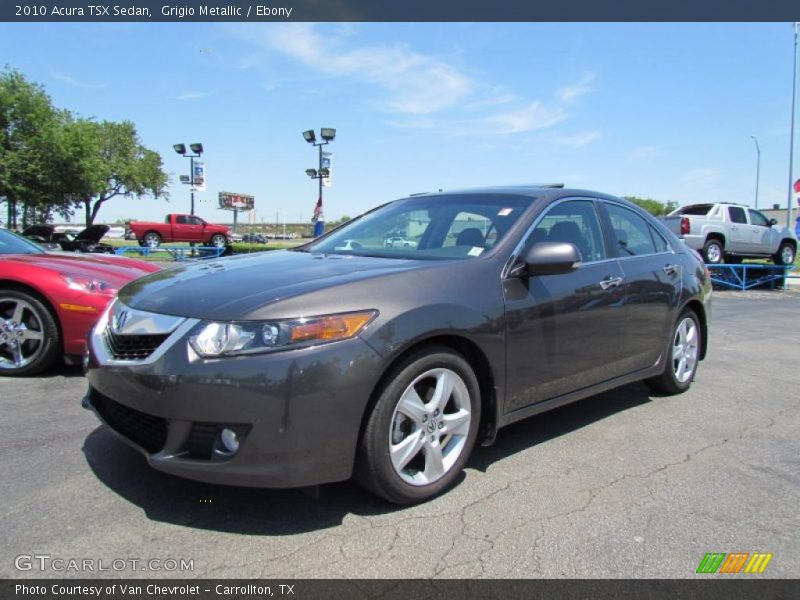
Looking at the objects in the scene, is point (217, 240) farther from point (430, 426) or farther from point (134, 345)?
point (430, 426)

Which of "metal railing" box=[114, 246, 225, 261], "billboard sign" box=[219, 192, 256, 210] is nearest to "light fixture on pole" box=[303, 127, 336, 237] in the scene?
"metal railing" box=[114, 246, 225, 261]

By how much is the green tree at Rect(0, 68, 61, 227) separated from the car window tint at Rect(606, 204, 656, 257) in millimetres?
34621

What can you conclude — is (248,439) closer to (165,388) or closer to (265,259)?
(165,388)

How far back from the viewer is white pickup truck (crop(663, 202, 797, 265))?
53.2 ft

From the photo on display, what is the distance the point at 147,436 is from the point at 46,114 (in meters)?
36.1

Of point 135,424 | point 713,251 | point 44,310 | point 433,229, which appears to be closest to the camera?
point 135,424

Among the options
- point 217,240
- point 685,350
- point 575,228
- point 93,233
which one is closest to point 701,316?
point 685,350

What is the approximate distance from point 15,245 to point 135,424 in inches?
155

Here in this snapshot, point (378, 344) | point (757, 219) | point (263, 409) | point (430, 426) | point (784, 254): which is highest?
point (757, 219)

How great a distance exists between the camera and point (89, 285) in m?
4.77

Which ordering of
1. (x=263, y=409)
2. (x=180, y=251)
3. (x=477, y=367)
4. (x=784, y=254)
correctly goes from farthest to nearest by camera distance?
1. (x=180, y=251)
2. (x=784, y=254)
3. (x=477, y=367)
4. (x=263, y=409)

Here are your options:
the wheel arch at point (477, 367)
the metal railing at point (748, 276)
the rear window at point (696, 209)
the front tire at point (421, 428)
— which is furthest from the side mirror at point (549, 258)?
the rear window at point (696, 209)

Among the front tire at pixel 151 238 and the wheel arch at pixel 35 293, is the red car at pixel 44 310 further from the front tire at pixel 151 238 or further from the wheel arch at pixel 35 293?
the front tire at pixel 151 238

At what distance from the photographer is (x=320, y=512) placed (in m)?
2.75
